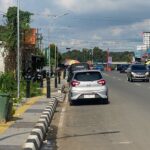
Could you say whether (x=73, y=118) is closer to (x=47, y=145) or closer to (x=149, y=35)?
(x=47, y=145)

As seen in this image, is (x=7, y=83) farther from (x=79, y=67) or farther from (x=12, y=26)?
(x=79, y=67)

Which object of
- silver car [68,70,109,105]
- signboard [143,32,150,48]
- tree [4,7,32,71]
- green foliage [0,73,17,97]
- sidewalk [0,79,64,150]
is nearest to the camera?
sidewalk [0,79,64,150]

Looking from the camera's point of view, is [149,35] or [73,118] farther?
[149,35]

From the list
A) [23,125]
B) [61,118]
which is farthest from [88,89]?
[23,125]

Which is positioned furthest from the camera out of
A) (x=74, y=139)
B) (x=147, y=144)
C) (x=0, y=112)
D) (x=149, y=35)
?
(x=149, y=35)

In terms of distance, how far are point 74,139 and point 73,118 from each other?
5.36m

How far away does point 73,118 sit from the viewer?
1856 centimetres

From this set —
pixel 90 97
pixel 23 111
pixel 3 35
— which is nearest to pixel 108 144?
pixel 23 111

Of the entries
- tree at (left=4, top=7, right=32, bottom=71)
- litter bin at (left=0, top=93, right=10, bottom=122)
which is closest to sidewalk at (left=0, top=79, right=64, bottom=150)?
litter bin at (left=0, top=93, right=10, bottom=122)

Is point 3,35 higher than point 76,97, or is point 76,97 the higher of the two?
point 3,35

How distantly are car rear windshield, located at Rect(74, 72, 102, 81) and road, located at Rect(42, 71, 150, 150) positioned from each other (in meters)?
2.18

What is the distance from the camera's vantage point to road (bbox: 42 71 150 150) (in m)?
12.2

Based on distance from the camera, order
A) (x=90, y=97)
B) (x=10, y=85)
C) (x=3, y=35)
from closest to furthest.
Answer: (x=90, y=97)
(x=10, y=85)
(x=3, y=35)

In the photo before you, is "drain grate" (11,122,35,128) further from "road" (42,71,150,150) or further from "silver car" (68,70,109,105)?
"silver car" (68,70,109,105)
